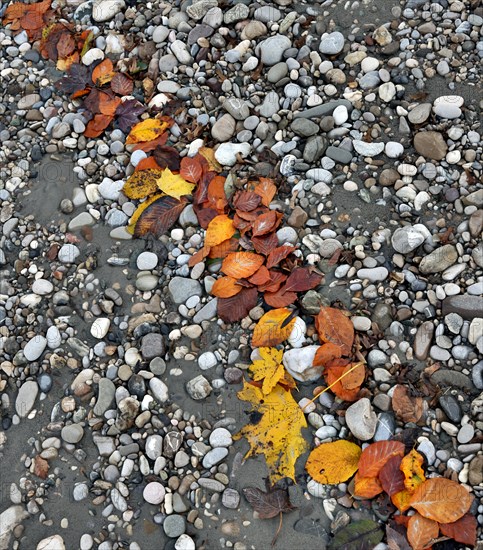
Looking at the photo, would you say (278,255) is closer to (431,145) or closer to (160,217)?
(160,217)

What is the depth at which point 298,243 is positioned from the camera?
9.67 feet

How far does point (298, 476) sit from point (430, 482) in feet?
1.65

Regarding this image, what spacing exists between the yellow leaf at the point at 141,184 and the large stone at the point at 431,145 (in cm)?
133

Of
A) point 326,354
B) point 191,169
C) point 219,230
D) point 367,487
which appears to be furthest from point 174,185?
point 367,487

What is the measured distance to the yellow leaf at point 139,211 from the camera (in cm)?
319

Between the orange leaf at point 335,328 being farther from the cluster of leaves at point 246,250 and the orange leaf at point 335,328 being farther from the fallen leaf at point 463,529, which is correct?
the fallen leaf at point 463,529

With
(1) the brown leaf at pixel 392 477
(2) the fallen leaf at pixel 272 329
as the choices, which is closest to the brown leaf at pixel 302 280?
(2) the fallen leaf at pixel 272 329

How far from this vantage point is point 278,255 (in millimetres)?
2867

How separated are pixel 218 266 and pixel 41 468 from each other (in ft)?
3.88

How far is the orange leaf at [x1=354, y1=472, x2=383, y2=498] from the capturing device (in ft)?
7.80

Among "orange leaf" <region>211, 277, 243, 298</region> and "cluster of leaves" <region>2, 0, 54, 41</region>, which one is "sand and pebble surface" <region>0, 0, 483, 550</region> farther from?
"cluster of leaves" <region>2, 0, 54, 41</region>

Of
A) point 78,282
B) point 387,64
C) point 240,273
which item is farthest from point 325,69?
point 78,282

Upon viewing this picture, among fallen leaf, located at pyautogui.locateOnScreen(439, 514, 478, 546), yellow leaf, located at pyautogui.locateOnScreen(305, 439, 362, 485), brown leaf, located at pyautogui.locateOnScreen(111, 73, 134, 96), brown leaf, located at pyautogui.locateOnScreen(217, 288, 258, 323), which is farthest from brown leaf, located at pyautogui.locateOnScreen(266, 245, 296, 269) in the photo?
brown leaf, located at pyautogui.locateOnScreen(111, 73, 134, 96)

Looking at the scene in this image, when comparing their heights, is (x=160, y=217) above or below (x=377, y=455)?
above
